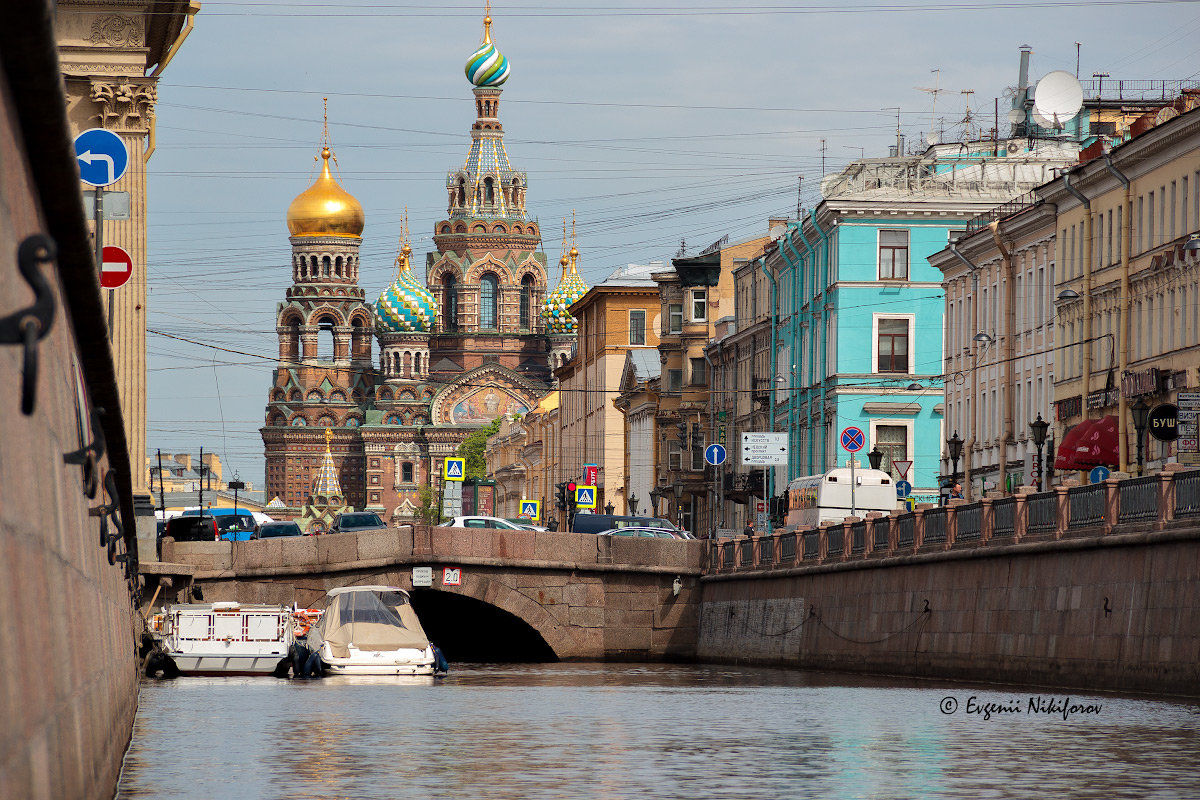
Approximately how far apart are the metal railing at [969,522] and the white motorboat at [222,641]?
1470 centimetres

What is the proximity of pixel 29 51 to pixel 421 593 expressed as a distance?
191ft

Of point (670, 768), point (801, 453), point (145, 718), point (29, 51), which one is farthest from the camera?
point (801, 453)

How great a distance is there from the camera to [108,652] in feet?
49.4

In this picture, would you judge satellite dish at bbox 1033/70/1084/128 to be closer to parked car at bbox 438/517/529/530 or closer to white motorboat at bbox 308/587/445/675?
parked car at bbox 438/517/529/530

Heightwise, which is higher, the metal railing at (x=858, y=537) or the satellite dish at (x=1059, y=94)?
the satellite dish at (x=1059, y=94)

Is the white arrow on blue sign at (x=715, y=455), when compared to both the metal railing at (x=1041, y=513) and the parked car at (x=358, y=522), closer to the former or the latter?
the parked car at (x=358, y=522)

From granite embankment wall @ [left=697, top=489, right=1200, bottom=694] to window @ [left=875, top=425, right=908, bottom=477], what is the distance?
18.9 m

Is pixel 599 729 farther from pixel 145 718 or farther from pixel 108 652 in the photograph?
pixel 108 652

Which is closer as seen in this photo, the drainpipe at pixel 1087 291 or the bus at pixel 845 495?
the drainpipe at pixel 1087 291

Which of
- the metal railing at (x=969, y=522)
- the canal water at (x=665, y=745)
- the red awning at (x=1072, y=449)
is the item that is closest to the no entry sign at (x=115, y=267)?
the canal water at (x=665, y=745)

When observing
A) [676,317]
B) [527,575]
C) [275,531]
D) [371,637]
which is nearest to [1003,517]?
[371,637]

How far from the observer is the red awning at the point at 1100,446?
49.2 meters

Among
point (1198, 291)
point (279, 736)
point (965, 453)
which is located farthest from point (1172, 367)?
point (279, 736)

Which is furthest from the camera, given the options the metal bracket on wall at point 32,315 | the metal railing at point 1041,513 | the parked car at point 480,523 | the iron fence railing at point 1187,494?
the parked car at point 480,523
